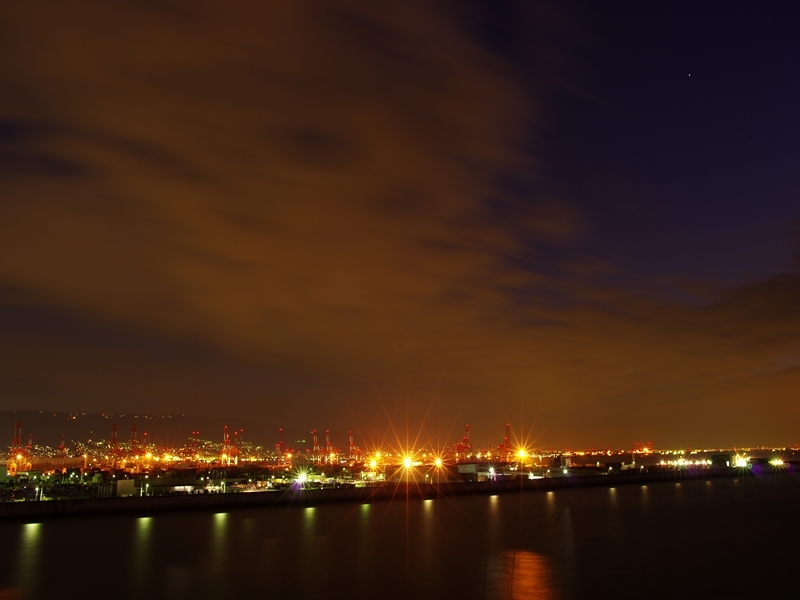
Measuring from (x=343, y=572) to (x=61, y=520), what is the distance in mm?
16490

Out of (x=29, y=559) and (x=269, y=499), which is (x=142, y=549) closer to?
(x=29, y=559)

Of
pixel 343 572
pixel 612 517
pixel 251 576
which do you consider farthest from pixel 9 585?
pixel 612 517

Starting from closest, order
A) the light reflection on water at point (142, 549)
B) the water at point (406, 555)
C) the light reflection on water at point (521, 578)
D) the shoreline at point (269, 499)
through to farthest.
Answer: the light reflection on water at point (521, 578), the water at point (406, 555), the light reflection on water at point (142, 549), the shoreline at point (269, 499)

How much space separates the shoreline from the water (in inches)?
55.0

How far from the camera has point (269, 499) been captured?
36.8 metres

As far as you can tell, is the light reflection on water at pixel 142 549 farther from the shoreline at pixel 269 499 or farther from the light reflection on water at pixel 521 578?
the light reflection on water at pixel 521 578

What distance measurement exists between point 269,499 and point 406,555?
19.5 metres

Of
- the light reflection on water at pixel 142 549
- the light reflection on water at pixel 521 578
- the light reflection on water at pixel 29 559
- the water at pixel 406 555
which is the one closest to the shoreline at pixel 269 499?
the water at pixel 406 555

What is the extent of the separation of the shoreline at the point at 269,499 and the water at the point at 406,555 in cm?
140

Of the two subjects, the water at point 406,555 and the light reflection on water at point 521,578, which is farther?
the water at point 406,555

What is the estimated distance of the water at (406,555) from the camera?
48.1ft

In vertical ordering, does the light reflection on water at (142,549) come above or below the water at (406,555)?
above

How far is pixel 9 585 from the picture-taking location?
15.0 meters

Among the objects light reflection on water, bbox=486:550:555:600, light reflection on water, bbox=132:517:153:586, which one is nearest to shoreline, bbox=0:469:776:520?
light reflection on water, bbox=132:517:153:586
